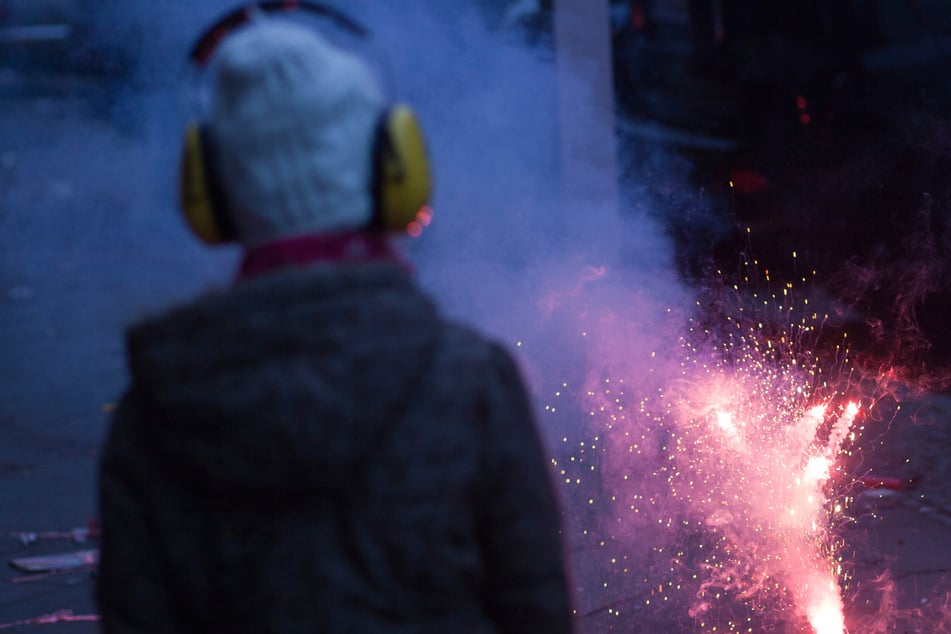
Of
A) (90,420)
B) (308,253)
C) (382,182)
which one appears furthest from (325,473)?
(90,420)

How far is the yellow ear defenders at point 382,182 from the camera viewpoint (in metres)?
1.20

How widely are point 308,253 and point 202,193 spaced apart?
191 millimetres

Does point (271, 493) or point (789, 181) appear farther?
point (789, 181)

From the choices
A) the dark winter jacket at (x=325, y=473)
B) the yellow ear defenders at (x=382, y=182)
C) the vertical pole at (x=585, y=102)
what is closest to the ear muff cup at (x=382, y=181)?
the yellow ear defenders at (x=382, y=182)

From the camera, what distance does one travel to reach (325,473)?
1.08 metres

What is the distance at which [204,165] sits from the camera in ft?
4.06

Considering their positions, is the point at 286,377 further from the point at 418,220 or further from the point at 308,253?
the point at 418,220

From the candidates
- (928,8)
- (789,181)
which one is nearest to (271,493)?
(789,181)

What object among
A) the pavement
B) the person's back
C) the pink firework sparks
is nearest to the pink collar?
the person's back

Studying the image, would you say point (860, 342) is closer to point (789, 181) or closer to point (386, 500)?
point (789, 181)

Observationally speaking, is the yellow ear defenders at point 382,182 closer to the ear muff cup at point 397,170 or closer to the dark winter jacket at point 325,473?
the ear muff cup at point 397,170

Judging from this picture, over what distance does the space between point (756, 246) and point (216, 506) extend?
4211mm

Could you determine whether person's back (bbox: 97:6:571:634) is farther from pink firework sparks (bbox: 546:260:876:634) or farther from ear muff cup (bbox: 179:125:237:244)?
pink firework sparks (bbox: 546:260:876:634)

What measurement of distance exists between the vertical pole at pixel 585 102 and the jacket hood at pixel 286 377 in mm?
2982
